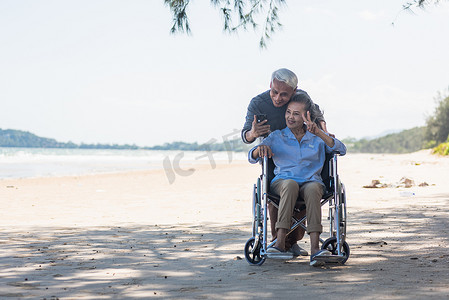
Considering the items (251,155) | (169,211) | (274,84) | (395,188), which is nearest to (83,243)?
(251,155)

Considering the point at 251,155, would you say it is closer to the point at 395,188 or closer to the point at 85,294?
the point at 85,294

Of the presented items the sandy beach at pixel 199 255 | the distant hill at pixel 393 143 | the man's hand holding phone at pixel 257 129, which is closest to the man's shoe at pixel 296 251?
the sandy beach at pixel 199 255

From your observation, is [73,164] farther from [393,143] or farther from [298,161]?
[393,143]

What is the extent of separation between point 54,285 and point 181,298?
95cm

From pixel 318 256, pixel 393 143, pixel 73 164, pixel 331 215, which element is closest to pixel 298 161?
pixel 331 215

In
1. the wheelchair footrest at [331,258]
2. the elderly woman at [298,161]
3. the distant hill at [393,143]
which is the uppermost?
the distant hill at [393,143]

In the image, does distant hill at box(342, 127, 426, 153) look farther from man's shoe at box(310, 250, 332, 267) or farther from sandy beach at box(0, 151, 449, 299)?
man's shoe at box(310, 250, 332, 267)

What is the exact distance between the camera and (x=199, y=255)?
4750 millimetres

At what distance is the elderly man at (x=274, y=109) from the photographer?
14.0ft

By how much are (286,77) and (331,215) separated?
3.68 feet

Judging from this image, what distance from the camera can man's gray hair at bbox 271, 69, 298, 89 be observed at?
14.0 feet

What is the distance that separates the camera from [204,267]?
420 centimetres

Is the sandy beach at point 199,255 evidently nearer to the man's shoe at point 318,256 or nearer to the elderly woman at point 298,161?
the man's shoe at point 318,256

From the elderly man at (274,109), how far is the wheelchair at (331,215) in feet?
0.71
